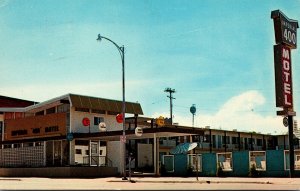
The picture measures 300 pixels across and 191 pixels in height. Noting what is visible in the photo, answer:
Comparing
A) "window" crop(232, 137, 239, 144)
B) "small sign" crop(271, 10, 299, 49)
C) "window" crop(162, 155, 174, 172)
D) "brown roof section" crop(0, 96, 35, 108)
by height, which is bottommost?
"window" crop(162, 155, 174, 172)

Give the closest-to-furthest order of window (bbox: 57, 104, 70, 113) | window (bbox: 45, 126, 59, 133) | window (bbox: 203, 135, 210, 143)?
window (bbox: 57, 104, 70, 113)
window (bbox: 45, 126, 59, 133)
window (bbox: 203, 135, 210, 143)

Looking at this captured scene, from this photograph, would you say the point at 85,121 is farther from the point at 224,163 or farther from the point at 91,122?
the point at 224,163

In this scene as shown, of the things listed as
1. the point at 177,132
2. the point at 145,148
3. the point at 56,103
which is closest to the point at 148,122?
the point at 145,148

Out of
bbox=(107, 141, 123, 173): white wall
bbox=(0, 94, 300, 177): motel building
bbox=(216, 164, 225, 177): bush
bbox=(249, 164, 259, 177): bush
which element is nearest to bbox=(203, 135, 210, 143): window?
bbox=(0, 94, 300, 177): motel building

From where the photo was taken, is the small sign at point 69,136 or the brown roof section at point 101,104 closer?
the small sign at point 69,136

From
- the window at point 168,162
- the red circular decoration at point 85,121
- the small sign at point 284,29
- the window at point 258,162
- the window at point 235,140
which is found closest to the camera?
the small sign at point 284,29

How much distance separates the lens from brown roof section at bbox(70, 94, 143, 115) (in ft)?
147

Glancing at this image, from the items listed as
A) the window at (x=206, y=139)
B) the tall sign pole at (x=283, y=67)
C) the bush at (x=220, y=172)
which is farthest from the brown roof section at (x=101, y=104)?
the window at (x=206, y=139)

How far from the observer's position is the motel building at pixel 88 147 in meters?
38.2

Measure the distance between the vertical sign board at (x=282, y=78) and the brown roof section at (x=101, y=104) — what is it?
18.4 m

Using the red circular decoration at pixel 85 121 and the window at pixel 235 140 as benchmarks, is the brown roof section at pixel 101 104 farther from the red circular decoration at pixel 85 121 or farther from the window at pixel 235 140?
the window at pixel 235 140

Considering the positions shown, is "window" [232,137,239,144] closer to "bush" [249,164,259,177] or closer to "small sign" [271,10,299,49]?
"bush" [249,164,259,177]

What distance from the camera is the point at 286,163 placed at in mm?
34875

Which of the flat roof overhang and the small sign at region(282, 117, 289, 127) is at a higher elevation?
the small sign at region(282, 117, 289, 127)
